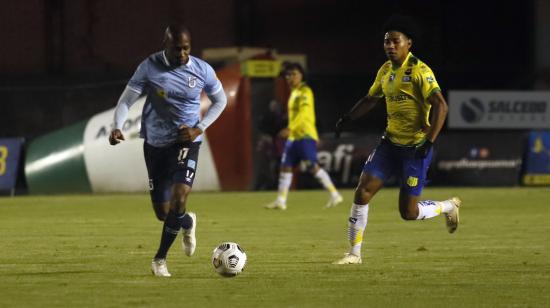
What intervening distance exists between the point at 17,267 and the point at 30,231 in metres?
4.56

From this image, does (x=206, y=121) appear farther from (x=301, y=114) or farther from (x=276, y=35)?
(x=276, y=35)

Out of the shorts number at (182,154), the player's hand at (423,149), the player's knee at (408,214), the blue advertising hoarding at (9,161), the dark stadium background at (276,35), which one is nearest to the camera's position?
the shorts number at (182,154)

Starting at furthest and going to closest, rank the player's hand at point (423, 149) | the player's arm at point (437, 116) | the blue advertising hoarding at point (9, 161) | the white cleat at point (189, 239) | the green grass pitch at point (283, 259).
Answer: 1. the blue advertising hoarding at point (9, 161)
2. the white cleat at point (189, 239)
3. the player's hand at point (423, 149)
4. the player's arm at point (437, 116)
5. the green grass pitch at point (283, 259)

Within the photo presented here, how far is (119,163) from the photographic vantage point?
79.9ft

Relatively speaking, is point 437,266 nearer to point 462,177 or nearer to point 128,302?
point 128,302

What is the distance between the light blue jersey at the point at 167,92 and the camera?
10.1 m

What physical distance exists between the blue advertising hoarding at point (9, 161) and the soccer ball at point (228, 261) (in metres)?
15.5

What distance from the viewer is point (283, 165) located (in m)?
19.7

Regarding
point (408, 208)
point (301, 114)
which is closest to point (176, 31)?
point (408, 208)

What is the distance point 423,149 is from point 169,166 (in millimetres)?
2158

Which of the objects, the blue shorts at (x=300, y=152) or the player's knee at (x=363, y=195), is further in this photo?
the blue shorts at (x=300, y=152)

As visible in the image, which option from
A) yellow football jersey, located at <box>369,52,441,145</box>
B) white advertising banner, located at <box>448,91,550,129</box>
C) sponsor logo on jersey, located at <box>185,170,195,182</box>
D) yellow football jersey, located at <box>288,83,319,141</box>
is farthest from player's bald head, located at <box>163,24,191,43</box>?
white advertising banner, located at <box>448,91,550,129</box>

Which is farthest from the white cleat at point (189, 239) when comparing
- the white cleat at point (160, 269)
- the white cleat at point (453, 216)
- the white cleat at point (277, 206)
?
the white cleat at point (277, 206)

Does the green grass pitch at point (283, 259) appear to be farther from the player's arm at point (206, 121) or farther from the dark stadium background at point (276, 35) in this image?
the dark stadium background at point (276, 35)
